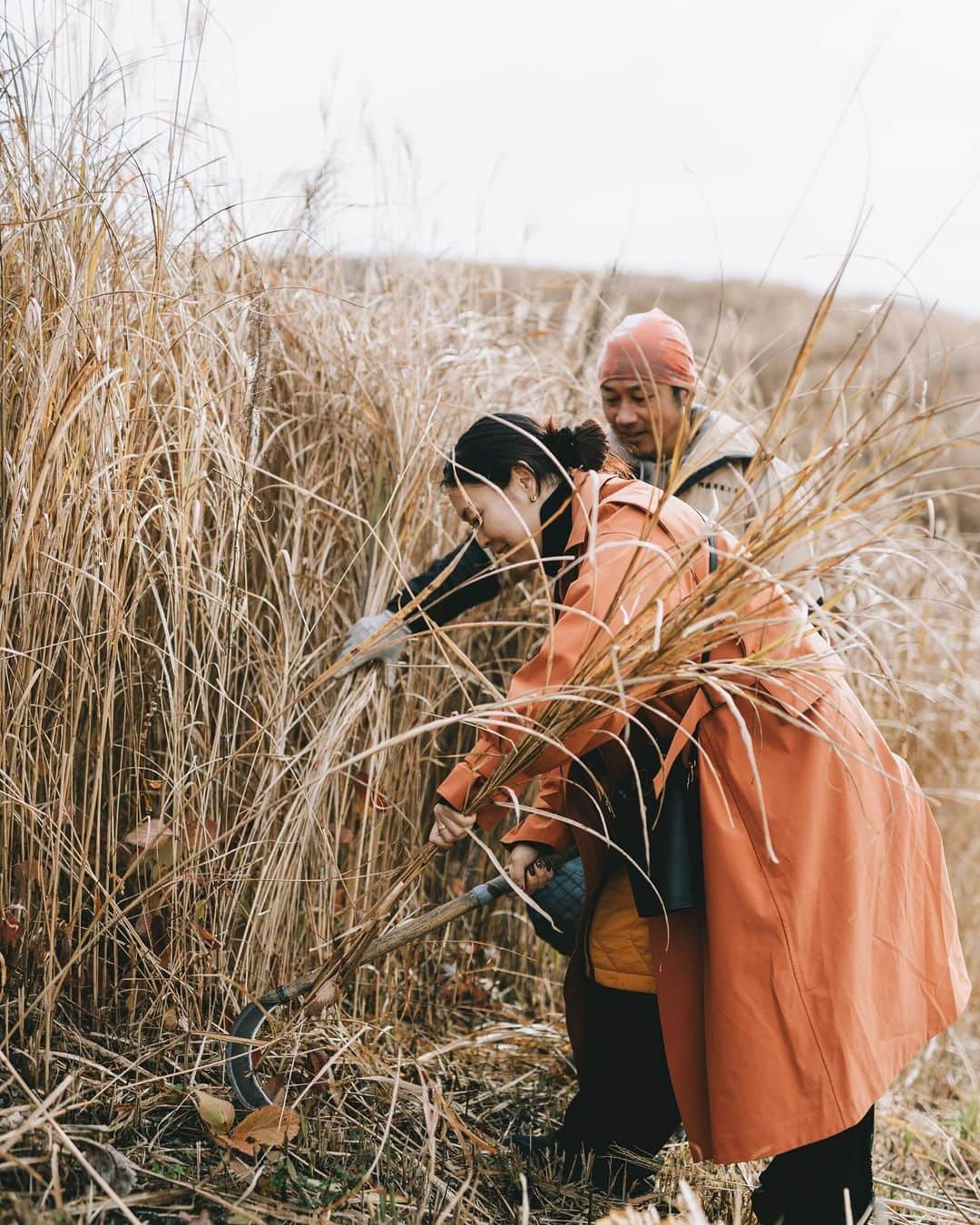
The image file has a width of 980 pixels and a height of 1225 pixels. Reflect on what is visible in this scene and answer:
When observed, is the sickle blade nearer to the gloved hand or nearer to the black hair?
the gloved hand

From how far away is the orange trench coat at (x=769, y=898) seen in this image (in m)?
1.49

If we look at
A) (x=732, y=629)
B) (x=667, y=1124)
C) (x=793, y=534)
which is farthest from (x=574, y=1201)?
(x=793, y=534)

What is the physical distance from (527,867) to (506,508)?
0.64 m

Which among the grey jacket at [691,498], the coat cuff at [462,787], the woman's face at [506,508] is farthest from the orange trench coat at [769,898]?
the grey jacket at [691,498]

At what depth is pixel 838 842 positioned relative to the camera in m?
1.54

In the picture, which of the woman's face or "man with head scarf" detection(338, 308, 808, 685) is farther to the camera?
"man with head scarf" detection(338, 308, 808, 685)

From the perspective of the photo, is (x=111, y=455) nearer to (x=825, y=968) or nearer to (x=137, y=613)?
(x=137, y=613)

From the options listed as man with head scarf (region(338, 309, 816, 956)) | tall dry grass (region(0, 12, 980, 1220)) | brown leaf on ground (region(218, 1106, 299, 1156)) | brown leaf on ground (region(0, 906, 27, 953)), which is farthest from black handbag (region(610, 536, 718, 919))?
brown leaf on ground (region(0, 906, 27, 953))

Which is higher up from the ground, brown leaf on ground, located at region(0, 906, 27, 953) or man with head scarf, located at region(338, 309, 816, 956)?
man with head scarf, located at region(338, 309, 816, 956)

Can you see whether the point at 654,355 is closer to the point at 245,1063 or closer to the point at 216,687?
the point at 216,687

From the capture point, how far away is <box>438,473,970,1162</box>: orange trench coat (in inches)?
58.7

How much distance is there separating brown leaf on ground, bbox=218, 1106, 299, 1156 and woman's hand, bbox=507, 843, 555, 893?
0.53m

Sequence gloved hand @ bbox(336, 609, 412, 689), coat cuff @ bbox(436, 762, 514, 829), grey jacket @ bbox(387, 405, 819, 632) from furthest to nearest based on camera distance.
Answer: grey jacket @ bbox(387, 405, 819, 632)
gloved hand @ bbox(336, 609, 412, 689)
coat cuff @ bbox(436, 762, 514, 829)

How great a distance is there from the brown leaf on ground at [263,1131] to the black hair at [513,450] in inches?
42.0
